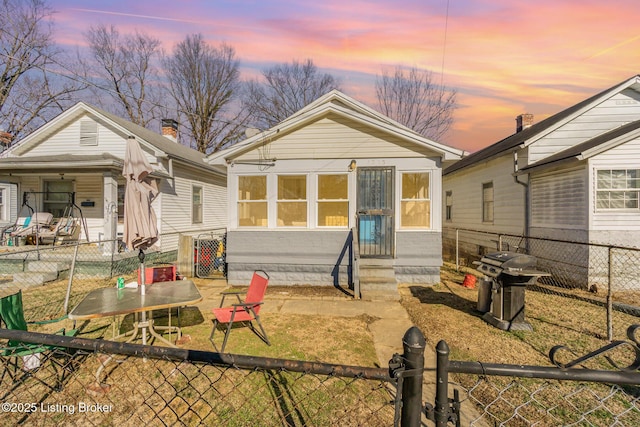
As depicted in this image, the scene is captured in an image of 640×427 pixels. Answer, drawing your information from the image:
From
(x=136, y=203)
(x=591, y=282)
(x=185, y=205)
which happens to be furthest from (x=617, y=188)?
(x=185, y=205)

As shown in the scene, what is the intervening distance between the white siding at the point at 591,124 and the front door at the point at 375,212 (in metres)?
5.70

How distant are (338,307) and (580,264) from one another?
6.93m

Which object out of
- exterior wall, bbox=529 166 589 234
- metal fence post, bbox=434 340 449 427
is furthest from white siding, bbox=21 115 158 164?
exterior wall, bbox=529 166 589 234

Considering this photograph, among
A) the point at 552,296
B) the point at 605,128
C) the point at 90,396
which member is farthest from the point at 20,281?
the point at 605,128

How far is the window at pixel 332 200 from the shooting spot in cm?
915

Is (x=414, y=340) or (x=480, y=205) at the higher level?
(x=480, y=205)

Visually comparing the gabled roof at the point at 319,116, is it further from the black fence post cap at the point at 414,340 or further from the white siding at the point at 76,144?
the black fence post cap at the point at 414,340

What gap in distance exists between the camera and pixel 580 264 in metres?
8.56

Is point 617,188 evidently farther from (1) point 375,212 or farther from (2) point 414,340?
(2) point 414,340

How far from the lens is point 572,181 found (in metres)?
8.93

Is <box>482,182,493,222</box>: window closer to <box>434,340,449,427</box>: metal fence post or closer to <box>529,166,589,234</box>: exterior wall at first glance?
→ <box>529,166,589,234</box>: exterior wall

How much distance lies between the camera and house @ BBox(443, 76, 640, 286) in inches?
330

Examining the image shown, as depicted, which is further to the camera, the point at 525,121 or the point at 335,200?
the point at 525,121

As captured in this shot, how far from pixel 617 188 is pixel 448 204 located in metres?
9.19
